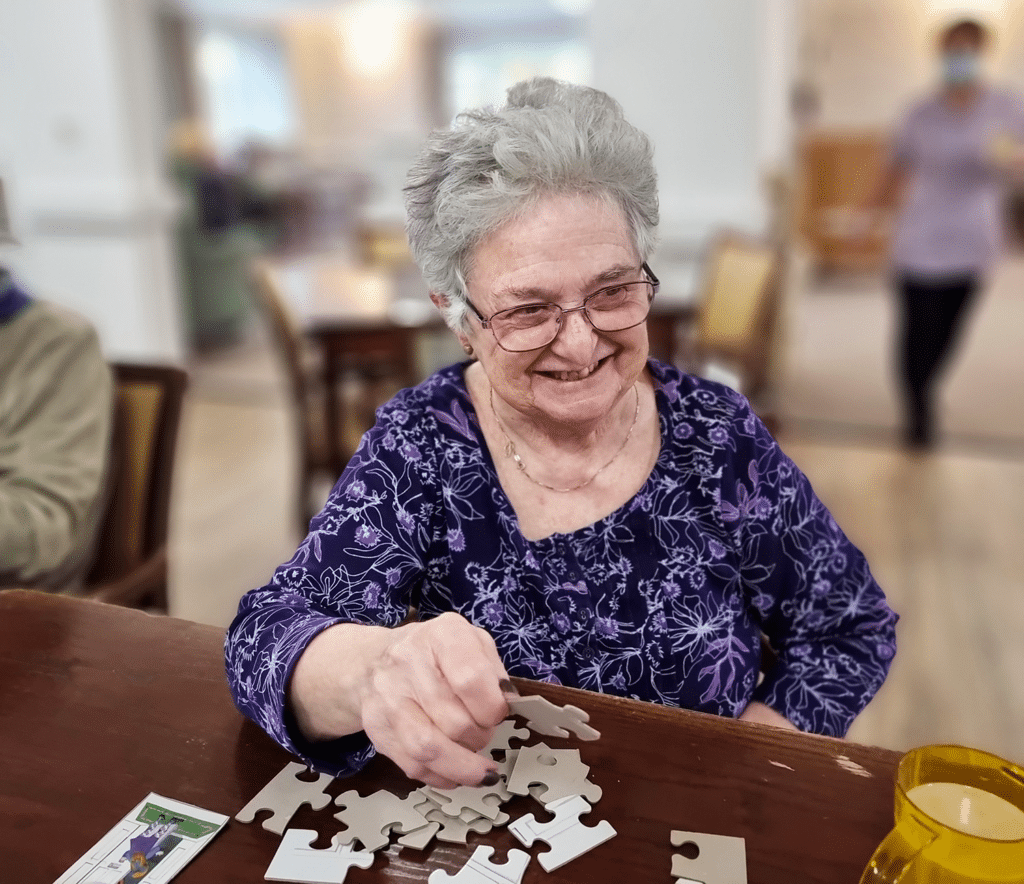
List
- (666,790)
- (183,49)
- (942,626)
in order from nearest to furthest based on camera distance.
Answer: (666,790)
(942,626)
(183,49)

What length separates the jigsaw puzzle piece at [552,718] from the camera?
0.83 m

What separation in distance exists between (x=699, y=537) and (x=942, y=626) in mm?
2093

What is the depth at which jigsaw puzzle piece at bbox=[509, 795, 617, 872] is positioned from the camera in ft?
2.58

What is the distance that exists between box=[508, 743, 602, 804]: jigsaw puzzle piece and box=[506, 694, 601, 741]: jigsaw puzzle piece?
18 millimetres

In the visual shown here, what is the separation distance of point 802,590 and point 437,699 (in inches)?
23.1

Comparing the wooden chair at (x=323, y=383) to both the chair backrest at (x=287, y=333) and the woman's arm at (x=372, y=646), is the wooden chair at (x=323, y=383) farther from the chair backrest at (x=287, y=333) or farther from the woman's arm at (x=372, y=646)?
the woman's arm at (x=372, y=646)

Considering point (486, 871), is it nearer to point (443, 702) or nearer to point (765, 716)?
point (443, 702)

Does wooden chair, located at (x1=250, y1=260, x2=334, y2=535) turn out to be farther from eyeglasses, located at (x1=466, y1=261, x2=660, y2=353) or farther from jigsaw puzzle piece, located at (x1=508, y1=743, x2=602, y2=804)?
jigsaw puzzle piece, located at (x1=508, y1=743, x2=602, y2=804)

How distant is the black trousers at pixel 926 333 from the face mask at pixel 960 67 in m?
0.82

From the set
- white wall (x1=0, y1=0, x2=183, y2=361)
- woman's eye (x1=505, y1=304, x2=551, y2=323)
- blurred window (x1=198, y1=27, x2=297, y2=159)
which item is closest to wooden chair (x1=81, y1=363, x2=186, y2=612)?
woman's eye (x1=505, y1=304, x2=551, y2=323)

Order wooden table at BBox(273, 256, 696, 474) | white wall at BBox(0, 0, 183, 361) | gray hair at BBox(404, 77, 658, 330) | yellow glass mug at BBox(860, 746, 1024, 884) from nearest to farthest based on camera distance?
yellow glass mug at BBox(860, 746, 1024, 884) → gray hair at BBox(404, 77, 658, 330) → wooden table at BBox(273, 256, 696, 474) → white wall at BBox(0, 0, 183, 361)

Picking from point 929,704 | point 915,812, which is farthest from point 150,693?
point 929,704

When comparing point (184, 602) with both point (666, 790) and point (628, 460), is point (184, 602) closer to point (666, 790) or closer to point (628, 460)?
point (628, 460)

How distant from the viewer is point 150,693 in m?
1.02
